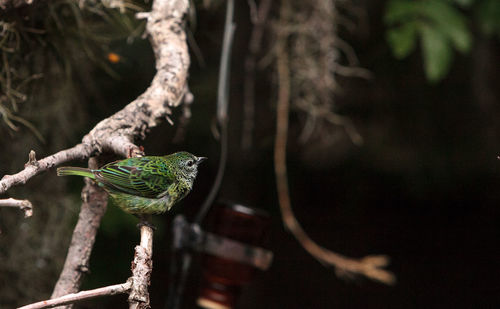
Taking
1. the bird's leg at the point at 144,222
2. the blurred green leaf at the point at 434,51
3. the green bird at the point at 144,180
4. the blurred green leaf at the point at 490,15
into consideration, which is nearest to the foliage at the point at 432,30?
the blurred green leaf at the point at 434,51

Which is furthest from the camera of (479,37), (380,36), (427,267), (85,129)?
(427,267)

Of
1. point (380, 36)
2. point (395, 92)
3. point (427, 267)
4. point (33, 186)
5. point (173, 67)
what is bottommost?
point (427, 267)

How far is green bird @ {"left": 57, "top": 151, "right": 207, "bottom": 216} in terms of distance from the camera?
4.07 feet

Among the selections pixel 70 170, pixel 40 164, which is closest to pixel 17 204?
pixel 40 164

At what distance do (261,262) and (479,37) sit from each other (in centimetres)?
226

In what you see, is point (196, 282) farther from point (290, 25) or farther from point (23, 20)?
point (23, 20)

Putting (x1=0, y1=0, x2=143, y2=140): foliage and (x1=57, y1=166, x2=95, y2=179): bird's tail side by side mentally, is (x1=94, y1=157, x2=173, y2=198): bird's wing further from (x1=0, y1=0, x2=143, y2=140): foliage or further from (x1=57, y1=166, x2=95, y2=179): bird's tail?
(x1=0, y1=0, x2=143, y2=140): foliage

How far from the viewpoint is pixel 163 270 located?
3990mm

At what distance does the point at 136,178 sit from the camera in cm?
126

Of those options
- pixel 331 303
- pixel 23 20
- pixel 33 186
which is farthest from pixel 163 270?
pixel 23 20

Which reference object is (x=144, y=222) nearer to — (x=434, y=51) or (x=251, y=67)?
(x=434, y=51)

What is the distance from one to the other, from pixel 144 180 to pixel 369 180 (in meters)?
3.26

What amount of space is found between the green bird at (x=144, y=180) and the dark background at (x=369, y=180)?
Answer: 3.90 feet

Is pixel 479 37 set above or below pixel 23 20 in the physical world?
above
